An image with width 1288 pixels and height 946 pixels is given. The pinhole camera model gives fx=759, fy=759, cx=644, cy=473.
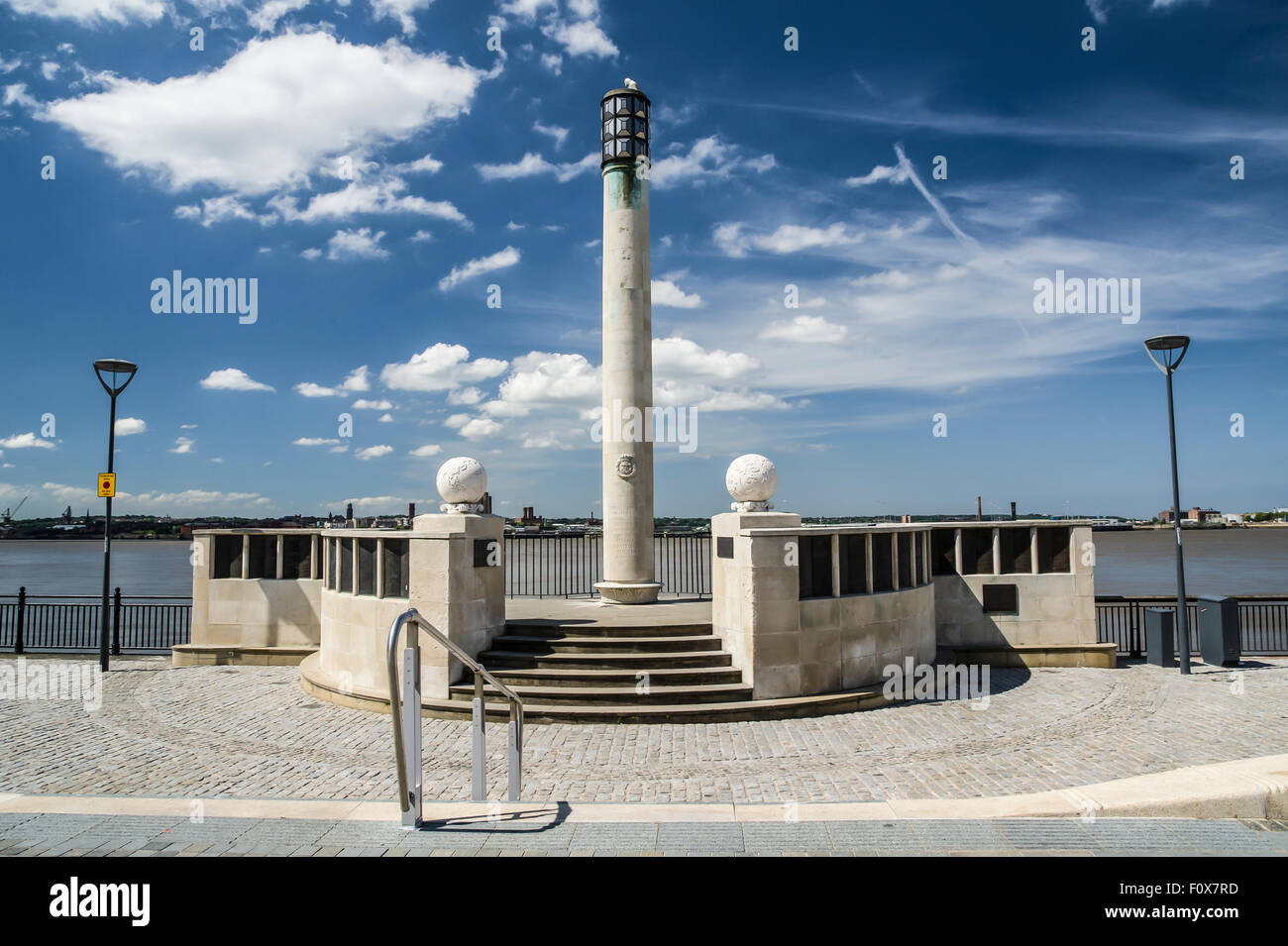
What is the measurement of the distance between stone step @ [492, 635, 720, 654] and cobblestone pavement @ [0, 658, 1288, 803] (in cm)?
168

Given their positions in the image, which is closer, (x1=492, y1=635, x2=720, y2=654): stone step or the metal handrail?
the metal handrail

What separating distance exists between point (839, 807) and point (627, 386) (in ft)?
36.2

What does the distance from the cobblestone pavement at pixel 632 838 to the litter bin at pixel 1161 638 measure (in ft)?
31.2

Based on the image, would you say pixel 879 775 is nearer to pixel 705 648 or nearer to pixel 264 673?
pixel 705 648

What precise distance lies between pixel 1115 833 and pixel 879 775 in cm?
253

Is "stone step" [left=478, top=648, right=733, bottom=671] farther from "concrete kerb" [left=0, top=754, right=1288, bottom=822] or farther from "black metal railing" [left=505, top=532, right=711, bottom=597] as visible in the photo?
"black metal railing" [left=505, top=532, right=711, bottom=597]

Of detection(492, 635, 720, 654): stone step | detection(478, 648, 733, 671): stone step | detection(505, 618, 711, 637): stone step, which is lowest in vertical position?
detection(478, 648, 733, 671): stone step

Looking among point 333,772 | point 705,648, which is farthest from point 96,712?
point 705,648

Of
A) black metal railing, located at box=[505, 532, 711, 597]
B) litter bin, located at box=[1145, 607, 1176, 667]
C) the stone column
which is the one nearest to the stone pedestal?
the stone column

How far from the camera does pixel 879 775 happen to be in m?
7.82

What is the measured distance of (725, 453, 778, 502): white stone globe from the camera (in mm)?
11672

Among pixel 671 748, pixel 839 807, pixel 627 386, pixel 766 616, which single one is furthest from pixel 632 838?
pixel 627 386

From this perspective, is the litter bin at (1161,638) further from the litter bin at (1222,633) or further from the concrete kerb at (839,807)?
the concrete kerb at (839,807)

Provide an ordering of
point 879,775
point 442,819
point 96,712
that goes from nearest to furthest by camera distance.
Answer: point 442,819 < point 879,775 < point 96,712
